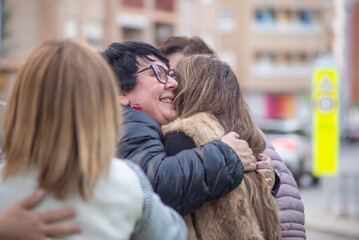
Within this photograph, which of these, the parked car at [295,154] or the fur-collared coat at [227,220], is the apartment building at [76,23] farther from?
the fur-collared coat at [227,220]

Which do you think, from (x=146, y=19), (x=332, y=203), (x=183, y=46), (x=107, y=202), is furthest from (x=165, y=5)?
(x=107, y=202)

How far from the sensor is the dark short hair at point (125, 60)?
288 centimetres

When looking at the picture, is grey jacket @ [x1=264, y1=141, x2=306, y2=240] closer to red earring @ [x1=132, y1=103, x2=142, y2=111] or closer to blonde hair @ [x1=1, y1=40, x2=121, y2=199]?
red earring @ [x1=132, y1=103, x2=142, y2=111]

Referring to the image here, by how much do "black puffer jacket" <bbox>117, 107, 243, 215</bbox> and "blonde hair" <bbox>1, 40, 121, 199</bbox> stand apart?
444mm

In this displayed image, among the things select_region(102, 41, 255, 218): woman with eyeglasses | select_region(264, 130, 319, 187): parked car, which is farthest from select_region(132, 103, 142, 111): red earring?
select_region(264, 130, 319, 187): parked car

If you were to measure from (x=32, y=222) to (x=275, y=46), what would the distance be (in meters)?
55.7

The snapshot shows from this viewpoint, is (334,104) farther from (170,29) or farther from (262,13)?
(262,13)

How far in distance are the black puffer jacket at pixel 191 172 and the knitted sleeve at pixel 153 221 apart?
24 cm

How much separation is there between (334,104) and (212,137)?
1192 centimetres

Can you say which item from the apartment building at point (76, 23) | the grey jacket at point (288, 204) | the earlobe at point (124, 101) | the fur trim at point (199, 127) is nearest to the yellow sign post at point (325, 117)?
the apartment building at point (76, 23)

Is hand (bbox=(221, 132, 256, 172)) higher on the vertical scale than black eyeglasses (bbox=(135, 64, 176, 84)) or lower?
lower

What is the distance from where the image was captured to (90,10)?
29.6m


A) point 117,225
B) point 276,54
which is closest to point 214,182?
point 117,225

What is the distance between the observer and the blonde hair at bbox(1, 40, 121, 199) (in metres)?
1.90
